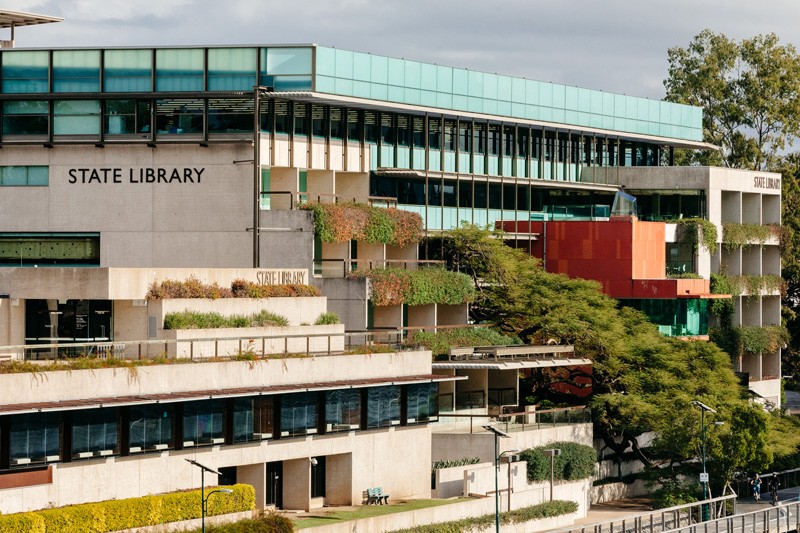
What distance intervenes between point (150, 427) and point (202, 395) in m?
2.33

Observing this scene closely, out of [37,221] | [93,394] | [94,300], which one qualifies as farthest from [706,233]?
[93,394]

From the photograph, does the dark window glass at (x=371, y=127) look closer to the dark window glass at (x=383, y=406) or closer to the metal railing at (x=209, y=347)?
the metal railing at (x=209, y=347)

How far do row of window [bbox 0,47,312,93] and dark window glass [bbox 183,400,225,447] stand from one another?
25549mm

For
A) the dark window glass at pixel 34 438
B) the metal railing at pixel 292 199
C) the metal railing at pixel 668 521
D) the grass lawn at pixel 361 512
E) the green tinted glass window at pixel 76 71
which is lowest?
the metal railing at pixel 668 521

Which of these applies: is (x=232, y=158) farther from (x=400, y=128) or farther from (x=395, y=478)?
(x=395, y=478)

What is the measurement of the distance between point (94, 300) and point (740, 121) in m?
86.5

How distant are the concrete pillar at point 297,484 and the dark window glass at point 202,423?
4896 mm

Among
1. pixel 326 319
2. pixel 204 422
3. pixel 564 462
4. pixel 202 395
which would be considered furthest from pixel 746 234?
pixel 202 395

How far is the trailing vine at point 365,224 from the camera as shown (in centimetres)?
8425

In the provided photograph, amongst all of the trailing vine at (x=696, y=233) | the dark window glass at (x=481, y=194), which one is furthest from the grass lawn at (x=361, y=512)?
the trailing vine at (x=696, y=233)

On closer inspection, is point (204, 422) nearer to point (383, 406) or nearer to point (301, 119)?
point (383, 406)

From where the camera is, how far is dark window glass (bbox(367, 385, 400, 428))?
237 feet

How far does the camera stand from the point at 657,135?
116 m

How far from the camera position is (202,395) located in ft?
207
